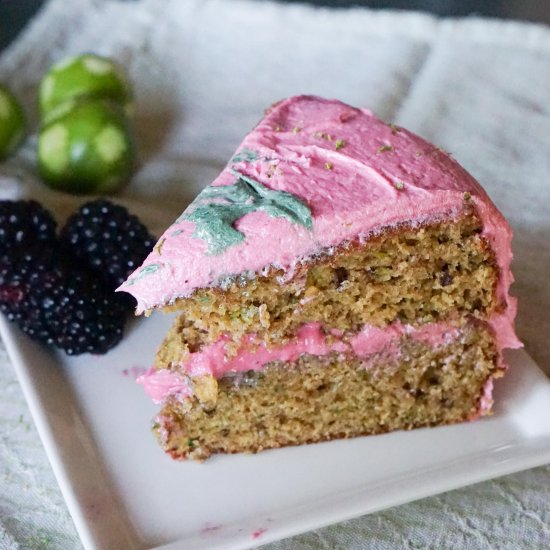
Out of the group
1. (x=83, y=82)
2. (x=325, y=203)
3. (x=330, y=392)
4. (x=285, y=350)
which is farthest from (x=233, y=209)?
(x=83, y=82)

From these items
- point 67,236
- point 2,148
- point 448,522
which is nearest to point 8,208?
point 67,236

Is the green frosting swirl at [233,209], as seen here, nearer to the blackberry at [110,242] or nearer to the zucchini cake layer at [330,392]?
the zucchini cake layer at [330,392]

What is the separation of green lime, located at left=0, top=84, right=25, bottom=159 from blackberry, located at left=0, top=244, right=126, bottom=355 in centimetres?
78

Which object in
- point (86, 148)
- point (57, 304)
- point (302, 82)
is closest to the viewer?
point (57, 304)

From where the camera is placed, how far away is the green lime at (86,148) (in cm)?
221

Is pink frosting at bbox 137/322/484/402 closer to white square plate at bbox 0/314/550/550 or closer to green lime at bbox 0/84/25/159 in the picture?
white square plate at bbox 0/314/550/550

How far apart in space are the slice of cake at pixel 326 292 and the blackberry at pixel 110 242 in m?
0.32

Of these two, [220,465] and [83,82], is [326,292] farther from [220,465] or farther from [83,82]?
[83,82]

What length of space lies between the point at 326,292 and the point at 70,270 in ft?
2.02

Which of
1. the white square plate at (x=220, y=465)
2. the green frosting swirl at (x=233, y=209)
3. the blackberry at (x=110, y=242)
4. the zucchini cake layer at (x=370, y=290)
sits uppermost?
the green frosting swirl at (x=233, y=209)

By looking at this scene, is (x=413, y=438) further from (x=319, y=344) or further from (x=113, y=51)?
(x=113, y=51)

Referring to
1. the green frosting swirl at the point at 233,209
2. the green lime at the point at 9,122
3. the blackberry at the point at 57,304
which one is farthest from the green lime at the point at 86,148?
the green frosting swirl at the point at 233,209

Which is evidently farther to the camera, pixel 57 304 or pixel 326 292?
pixel 57 304

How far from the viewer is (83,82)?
7.96ft
